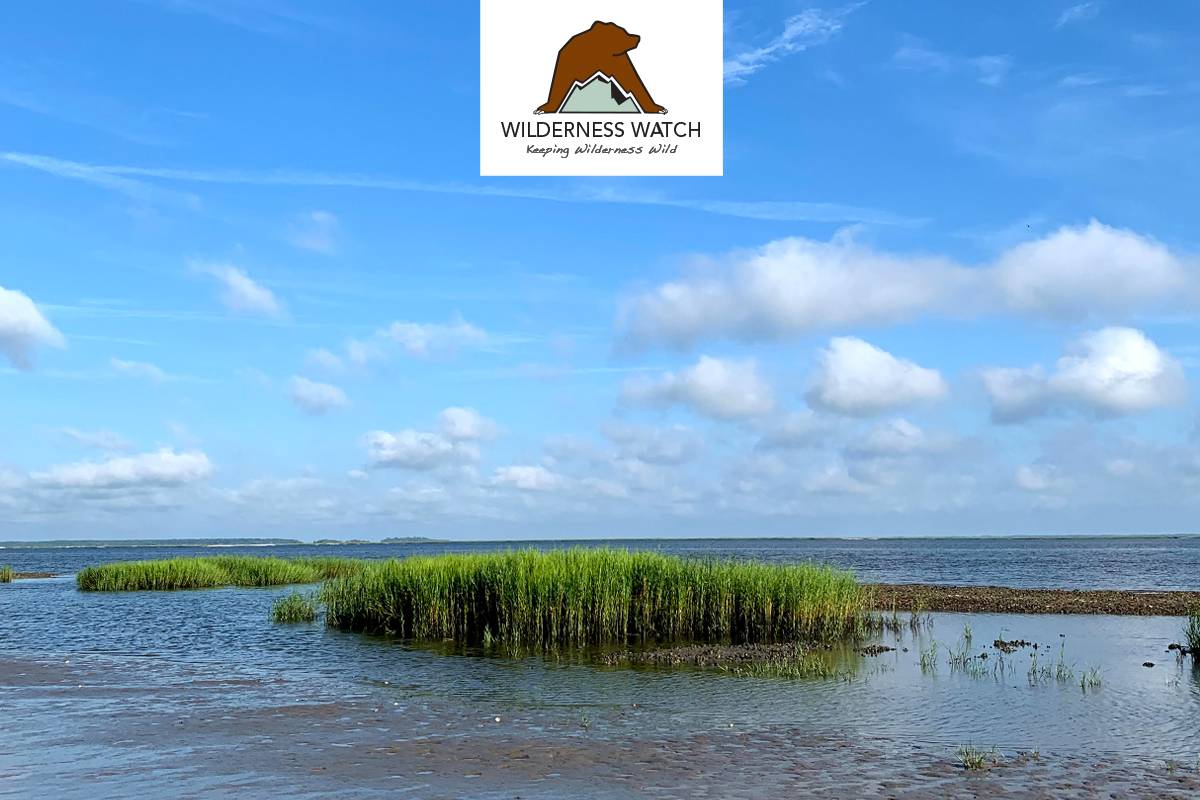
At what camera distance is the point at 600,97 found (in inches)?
937

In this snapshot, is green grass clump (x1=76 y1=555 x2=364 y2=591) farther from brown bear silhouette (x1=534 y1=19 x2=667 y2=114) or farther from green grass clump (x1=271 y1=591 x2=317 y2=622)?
brown bear silhouette (x1=534 y1=19 x2=667 y2=114)

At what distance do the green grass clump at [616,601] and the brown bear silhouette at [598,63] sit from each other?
40.7ft

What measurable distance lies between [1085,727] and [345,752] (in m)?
11.4

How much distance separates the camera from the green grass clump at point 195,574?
51.2m

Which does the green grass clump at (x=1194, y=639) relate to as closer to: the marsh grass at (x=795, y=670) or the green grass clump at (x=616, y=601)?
the green grass clump at (x=616, y=601)

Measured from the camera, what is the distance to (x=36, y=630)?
1201 inches

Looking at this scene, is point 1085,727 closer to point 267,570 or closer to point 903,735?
point 903,735

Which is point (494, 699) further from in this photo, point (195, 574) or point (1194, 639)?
point (195, 574)

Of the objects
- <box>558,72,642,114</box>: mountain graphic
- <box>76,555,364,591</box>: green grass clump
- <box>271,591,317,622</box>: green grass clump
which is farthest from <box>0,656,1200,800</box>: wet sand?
<box>76,555,364,591</box>: green grass clump

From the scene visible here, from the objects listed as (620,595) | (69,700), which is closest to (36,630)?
(69,700)

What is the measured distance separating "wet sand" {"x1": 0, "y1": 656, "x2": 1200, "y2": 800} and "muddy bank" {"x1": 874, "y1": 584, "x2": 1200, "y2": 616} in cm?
2051

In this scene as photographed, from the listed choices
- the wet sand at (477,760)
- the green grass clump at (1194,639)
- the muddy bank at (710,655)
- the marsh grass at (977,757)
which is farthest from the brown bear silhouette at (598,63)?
the green grass clump at (1194,639)

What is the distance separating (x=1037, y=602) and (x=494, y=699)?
2654 centimetres

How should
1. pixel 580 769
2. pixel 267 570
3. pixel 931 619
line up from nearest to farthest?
1. pixel 580 769
2. pixel 931 619
3. pixel 267 570
